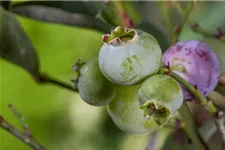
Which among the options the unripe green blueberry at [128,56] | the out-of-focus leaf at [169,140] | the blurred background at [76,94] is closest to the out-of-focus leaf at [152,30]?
the blurred background at [76,94]

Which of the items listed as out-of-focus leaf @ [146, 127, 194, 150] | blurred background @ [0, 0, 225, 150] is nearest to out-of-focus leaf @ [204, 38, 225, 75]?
blurred background @ [0, 0, 225, 150]

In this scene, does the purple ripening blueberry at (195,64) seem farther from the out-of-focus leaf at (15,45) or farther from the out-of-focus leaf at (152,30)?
the out-of-focus leaf at (15,45)

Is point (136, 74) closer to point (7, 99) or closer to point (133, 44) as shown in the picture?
point (133, 44)

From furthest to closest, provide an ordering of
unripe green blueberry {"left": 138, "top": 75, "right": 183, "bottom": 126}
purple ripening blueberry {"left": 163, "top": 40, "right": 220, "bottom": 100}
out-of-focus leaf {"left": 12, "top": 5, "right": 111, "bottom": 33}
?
out-of-focus leaf {"left": 12, "top": 5, "right": 111, "bottom": 33} → purple ripening blueberry {"left": 163, "top": 40, "right": 220, "bottom": 100} → unripe green blueberry {"left": 138, "top": 75, "right": 183, "bottom": 126}

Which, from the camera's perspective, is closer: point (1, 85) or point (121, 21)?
point (121, 21)

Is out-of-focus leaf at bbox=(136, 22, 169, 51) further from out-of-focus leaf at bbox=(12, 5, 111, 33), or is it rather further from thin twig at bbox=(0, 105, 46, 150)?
thin twig at bbox=(0, 105, 46, 150)

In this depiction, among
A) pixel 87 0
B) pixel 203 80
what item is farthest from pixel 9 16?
pixel 203 80
